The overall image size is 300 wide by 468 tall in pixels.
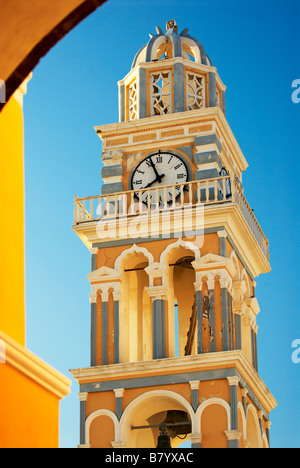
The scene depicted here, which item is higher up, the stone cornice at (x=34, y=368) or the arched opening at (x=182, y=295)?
the arched opening at (x=182, y=295)

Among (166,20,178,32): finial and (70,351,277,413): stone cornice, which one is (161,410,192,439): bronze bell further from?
(166,20,178,32): finial

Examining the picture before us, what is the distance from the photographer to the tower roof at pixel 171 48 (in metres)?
26.3

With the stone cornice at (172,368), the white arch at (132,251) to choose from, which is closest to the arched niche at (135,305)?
the white arch at (132,251)

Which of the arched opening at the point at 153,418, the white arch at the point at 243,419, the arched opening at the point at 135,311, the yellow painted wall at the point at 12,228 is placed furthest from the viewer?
the arched opening at the point at 135,311

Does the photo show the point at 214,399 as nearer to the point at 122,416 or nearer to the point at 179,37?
the point at 122,416

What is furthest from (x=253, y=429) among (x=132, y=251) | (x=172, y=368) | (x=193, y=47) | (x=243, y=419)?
(x=193, y=47)

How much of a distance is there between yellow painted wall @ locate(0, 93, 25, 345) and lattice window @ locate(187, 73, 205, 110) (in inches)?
796

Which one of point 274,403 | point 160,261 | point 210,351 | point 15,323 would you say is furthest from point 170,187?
point 15,323

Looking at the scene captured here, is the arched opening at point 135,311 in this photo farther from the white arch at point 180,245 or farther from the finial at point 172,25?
the finial at point 172,25

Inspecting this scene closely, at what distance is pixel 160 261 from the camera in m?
24.0

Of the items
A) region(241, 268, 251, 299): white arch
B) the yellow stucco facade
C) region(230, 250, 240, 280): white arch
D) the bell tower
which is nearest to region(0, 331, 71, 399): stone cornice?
the yellow stucco facade

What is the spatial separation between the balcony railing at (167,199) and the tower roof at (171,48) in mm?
3278

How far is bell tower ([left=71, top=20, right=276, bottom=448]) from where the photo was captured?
23.0m

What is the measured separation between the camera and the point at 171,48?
26.5 m
